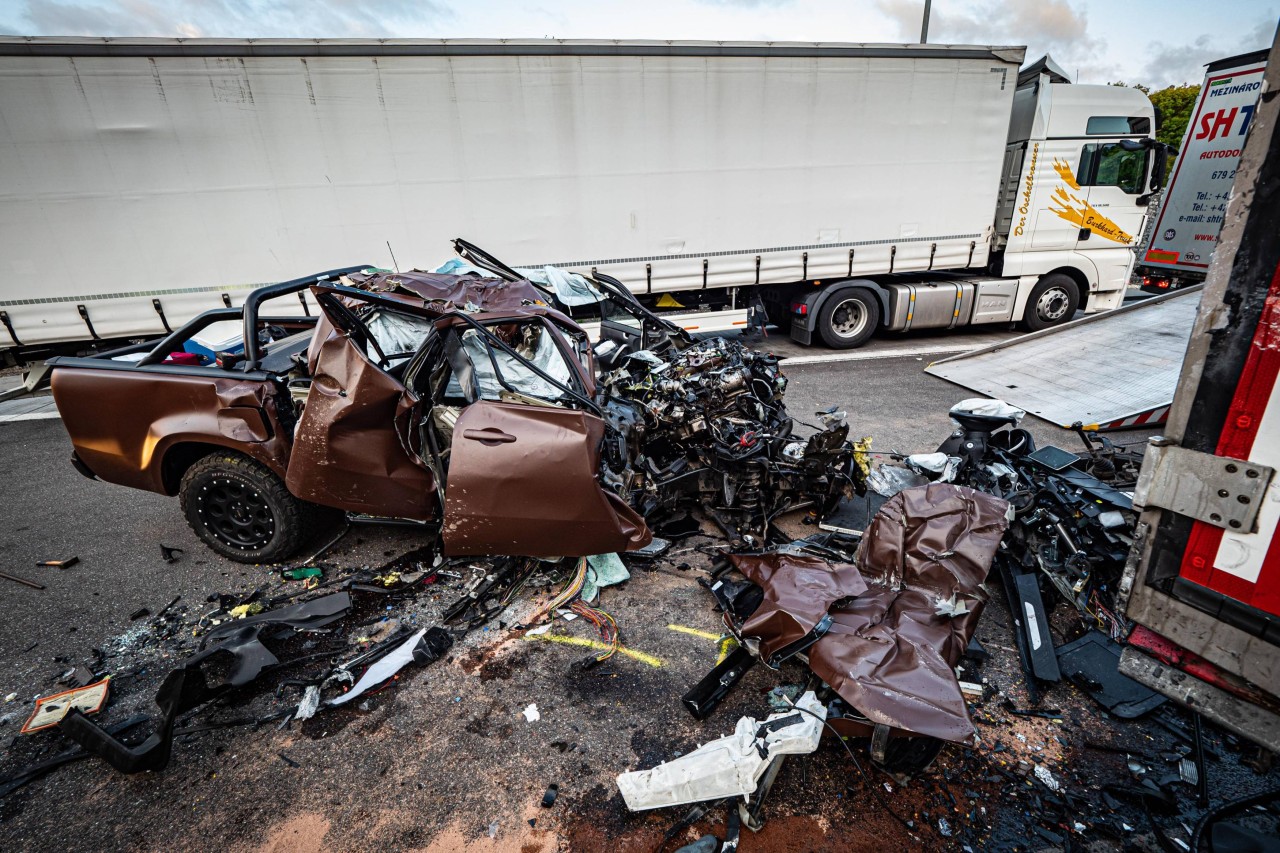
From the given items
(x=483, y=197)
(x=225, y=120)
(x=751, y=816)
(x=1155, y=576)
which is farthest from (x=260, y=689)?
(x=225, y=120)

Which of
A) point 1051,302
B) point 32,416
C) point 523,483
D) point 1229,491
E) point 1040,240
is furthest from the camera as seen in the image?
point 1051,302

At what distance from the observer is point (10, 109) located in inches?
244

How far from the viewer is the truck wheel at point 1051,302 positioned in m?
9.41

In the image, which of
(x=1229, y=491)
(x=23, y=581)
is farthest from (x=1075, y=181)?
(x=23, y=581)

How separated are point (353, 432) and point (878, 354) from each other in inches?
321

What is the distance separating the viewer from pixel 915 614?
269 cm

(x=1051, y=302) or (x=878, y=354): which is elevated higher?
(x=1051, y=302)

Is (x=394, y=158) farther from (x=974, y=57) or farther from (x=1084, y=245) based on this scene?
(x=1084, y=245)

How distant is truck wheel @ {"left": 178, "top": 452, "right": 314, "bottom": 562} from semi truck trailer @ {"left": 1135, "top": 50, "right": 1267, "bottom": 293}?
1421 centimetres

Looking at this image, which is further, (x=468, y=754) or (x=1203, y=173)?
(x=1203, y=173)

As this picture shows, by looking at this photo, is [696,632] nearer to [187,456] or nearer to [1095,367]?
[187,456]

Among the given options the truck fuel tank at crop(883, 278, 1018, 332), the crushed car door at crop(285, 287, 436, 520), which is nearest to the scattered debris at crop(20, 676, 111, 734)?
the crushed car door at crop(285, 287, 436, 520)

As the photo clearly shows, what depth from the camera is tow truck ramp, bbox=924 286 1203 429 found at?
5.79 meters

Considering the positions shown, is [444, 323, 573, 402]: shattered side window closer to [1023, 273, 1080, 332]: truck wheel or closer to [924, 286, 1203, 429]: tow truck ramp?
[924, 286, 1203, 429]: tow truck ramp
